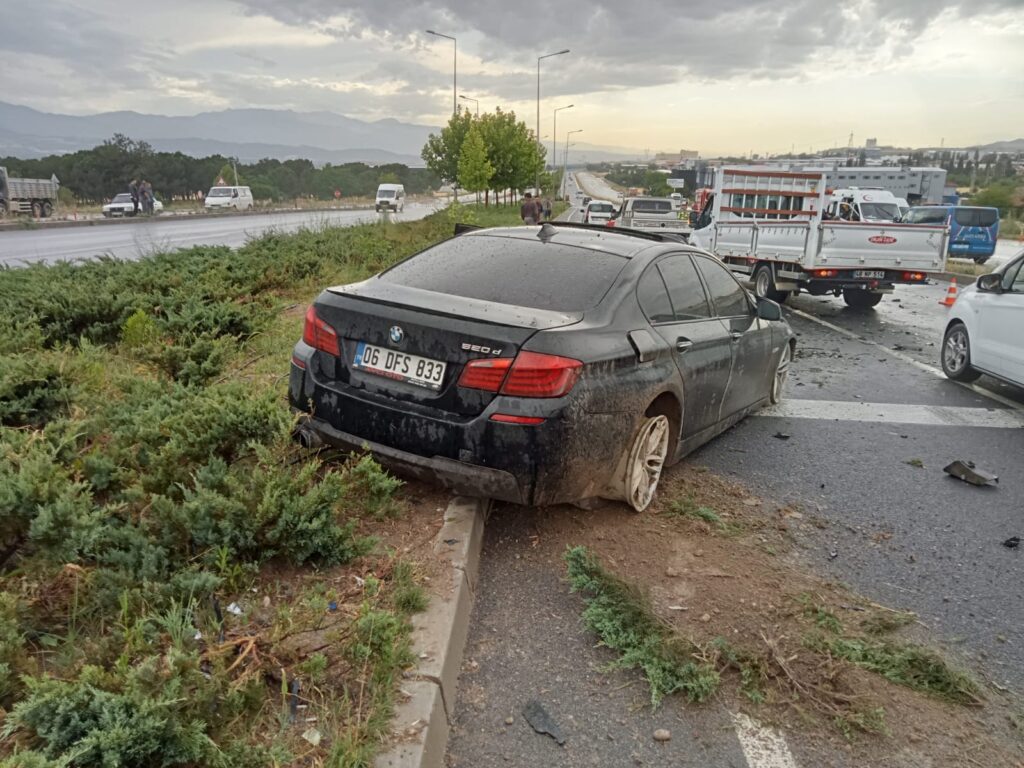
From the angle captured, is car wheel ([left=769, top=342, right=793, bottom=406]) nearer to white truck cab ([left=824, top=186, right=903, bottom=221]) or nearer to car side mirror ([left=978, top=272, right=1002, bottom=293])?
car side mirror ([left=978, top=272, right=1002, bottom=293])

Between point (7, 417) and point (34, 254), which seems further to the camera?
point (34, 254)

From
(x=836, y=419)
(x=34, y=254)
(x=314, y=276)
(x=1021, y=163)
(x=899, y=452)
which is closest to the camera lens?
(x=899, y=452)

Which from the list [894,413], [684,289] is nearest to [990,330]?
[894,413]

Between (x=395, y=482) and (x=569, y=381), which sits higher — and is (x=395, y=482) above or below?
below

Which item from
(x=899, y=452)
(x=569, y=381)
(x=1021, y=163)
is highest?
(x=1021, y=163)

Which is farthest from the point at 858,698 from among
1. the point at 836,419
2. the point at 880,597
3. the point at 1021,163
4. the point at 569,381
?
the point at 1021,163

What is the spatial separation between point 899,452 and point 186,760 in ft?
17.8

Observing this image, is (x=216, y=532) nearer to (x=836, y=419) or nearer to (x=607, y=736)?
(x=607, y=736)

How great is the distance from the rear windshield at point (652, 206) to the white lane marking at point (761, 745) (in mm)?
25738

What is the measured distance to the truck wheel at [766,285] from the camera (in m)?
13.4

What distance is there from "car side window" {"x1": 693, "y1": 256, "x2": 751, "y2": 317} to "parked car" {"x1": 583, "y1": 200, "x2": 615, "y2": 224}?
97.1ft

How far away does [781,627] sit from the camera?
10.3 feet

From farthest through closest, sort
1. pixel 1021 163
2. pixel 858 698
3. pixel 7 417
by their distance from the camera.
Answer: pixel 1021 163 < pixel 7 417 < pixel 858 698

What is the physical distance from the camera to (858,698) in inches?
106
